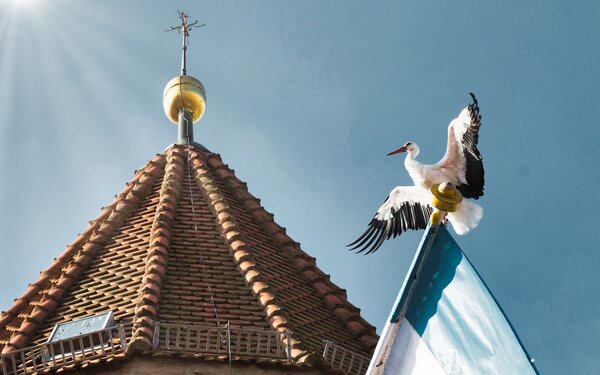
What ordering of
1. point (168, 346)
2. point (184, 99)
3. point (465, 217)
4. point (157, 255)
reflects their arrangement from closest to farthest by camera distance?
point (465, 217) < point (168, 346) < point (157, 255) < point (184, 99)

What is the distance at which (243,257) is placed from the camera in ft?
60.7

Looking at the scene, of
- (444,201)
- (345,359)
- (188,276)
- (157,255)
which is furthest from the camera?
(157,255)

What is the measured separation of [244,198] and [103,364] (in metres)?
5.86

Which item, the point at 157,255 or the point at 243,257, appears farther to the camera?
the point at 243,257

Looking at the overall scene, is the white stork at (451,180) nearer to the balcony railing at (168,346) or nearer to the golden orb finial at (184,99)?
the balcony railing at (168,346)

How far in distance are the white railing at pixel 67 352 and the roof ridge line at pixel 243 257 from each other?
6.05 ft

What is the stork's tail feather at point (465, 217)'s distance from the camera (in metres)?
13.5

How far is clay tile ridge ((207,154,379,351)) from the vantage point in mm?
18375

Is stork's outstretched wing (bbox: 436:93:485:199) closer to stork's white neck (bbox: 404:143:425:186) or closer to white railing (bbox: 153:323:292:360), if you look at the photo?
stork's white neck (bbox: 404:143:425:186)

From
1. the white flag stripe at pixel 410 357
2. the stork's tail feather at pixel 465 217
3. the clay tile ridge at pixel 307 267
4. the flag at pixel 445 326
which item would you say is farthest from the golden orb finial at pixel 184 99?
the white flag stripe at pixel 410 357

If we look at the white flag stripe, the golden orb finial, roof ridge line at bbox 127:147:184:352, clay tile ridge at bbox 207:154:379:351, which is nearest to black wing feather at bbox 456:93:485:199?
the white flag stripe

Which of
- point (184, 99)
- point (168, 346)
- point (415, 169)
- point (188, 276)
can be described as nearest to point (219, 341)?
point (168, 346)

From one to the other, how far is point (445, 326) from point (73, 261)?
8.42 meters

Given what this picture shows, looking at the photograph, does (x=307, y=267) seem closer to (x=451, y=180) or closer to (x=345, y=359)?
(x=345, y=359)
